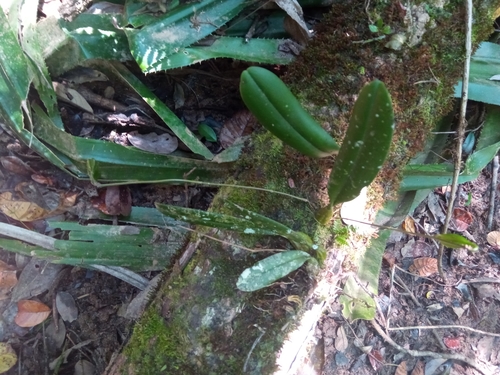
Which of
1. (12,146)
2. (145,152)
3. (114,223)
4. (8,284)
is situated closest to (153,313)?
(114,223)

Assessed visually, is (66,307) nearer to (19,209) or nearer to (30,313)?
(30,313)

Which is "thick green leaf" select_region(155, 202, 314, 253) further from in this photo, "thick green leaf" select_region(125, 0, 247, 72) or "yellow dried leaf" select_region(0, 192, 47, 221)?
"yellow dried leaf" select_region(0, 192, 47, 221)

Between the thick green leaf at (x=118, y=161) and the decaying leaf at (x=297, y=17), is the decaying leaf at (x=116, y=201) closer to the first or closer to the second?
the thick green leaf at (x=118, y=161)

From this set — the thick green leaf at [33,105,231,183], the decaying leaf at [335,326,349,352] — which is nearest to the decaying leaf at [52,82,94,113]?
the thick green leaf at [33,105,231,183]

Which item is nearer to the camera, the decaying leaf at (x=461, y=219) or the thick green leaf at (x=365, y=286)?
the thick green leaf at (x=365, y=286)

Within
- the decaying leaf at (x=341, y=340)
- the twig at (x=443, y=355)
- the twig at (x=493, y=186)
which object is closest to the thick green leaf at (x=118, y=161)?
the decaying leaf at (x=341, y=340)

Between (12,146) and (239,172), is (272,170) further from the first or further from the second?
(12,146)
